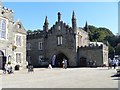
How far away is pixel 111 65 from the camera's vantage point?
125ft

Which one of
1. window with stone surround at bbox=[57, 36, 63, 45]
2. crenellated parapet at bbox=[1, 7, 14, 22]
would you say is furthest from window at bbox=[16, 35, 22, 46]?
window with stone surround at bbox=[57, 36, 63, 45]

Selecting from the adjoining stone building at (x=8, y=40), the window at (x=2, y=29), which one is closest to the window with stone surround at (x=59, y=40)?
the adjoining stone building at (x=8, y=40)

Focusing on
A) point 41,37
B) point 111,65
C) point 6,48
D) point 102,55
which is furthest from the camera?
point 41,37

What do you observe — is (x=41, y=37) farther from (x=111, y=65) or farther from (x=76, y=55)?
(x=111, y=65)

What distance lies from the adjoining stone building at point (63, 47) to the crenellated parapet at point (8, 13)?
1867cm

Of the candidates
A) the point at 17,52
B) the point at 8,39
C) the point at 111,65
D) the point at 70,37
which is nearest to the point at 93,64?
the point at 70,37

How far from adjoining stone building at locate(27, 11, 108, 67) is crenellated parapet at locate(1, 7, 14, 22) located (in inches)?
735

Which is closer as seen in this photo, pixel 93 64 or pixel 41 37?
→ pixel 93 64

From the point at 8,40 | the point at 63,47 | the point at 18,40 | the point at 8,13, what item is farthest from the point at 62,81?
the point at 63,47

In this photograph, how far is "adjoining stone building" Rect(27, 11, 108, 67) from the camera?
51.5 metres

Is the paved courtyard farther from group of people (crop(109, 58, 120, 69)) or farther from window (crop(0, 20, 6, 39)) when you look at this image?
group of people (crop(109, 58, 120, 69))

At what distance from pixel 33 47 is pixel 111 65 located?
2501 cm

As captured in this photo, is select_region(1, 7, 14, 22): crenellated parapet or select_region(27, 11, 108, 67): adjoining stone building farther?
select_region(27, 11, 108, 67): adjoining stone building

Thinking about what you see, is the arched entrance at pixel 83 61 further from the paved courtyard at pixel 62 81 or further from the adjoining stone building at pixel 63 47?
the paved courtyard at pixel 62 81
